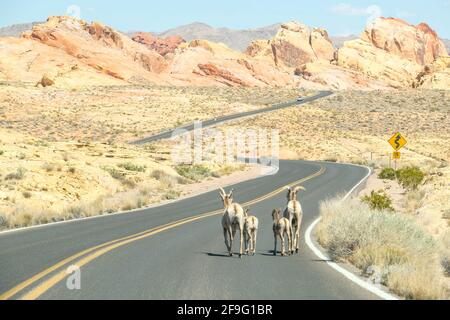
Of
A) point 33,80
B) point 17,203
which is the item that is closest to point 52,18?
point 33,80

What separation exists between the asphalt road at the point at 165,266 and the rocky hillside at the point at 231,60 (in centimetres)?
8761

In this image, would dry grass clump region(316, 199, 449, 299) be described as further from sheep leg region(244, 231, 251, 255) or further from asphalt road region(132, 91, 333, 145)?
asphalt road region(132, 91, 333, 145)

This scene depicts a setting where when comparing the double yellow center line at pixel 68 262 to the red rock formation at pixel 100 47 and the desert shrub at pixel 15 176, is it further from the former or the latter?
the red rock formation at pixel 100 47

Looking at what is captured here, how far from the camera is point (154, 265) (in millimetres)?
10141

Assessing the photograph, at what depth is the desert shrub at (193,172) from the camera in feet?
124

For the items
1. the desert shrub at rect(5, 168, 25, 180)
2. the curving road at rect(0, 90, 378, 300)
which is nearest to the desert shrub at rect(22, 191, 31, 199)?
the desert shrub at rect(5, 168, 25, 180)

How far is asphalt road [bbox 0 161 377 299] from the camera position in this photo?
7.89m

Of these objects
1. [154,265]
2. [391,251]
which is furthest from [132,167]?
[391,251]

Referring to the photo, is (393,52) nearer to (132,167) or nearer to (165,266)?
(132,167)

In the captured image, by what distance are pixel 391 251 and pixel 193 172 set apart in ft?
95.5

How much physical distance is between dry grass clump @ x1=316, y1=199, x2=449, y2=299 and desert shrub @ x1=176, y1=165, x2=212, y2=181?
78.2 feet

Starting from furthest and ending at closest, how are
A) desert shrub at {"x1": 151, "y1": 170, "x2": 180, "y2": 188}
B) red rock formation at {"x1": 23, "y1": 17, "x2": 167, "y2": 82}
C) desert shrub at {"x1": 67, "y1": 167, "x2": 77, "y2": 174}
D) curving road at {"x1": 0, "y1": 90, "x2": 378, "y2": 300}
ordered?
red rock formation at {"x1": 23, "y1": 17, "x2": 167, "y2": 82} < desert shrub at {"x1": 151, "y1": 170, "x2": 180, "y2": 188} < desert shrub at {"x1": 67, "y1": 167, "x2": 77, "y2": 174} < curving road at {"x1": 0, "y1": 90, "x2": 378, "y2": 300}
